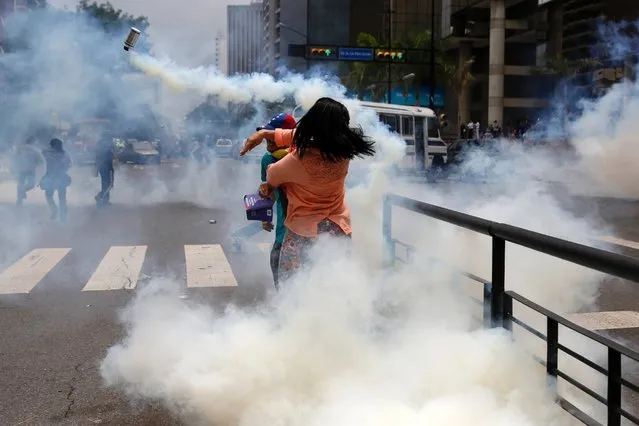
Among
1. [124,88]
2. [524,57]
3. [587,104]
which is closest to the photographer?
[124,88]

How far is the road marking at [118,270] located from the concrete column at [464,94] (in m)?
46.2

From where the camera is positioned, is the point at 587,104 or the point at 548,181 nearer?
the point at 548,181

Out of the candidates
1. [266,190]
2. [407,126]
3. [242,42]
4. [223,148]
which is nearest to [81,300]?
[266,190]

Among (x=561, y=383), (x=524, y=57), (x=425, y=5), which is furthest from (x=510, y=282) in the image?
(x=425, y=5)

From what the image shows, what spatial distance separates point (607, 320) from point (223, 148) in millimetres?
28915

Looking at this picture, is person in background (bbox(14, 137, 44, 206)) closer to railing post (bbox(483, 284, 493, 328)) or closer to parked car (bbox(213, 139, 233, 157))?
railing post (bbox(483, 284, 493, 328))

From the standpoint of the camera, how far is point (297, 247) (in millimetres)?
4113

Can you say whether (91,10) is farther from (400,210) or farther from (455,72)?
(455,72)

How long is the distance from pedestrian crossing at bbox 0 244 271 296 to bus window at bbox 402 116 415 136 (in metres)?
12.5

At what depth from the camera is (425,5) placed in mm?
71938

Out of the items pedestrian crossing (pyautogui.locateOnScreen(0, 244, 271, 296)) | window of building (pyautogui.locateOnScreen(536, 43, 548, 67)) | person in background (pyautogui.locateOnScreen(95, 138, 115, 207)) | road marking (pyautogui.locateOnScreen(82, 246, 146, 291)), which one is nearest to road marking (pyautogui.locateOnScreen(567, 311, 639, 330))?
pedestrian crossing (pyautogui.locateOnScreen(0, 244, 271, 296))

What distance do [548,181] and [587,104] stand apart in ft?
10.5

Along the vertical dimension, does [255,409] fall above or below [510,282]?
below

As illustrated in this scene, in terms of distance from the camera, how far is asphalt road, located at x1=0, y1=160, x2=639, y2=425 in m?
4.12
